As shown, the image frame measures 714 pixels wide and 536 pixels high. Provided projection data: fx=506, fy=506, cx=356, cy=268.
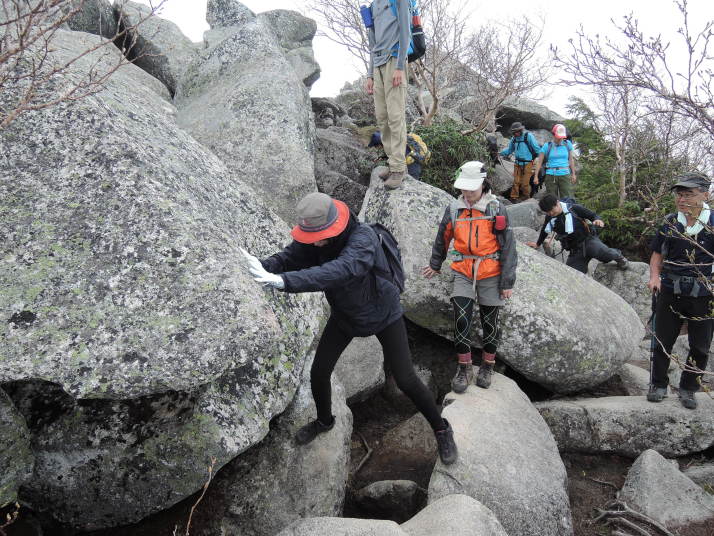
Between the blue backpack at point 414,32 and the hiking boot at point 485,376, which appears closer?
the hiking boot at point 485,376

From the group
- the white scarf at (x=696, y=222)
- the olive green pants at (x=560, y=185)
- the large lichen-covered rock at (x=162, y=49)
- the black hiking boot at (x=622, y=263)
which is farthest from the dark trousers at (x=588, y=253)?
the large lichen-covered rock at (x=162, y=49)

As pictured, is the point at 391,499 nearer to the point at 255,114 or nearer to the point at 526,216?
the point at 255,114

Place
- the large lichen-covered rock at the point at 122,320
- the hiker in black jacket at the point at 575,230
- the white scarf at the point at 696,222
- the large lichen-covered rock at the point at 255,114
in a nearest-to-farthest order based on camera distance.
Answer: the large lichen-covered rock at the point at 122,320 → the white scarf at the point at 696,222 → the large lichen-covered rock at the point at 255,114 → the hiker in black jacket at the point at 575,230

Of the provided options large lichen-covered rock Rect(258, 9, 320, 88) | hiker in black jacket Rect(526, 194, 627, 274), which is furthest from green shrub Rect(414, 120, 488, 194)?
large lichen-covered rock Rect(258, 9, 320, 88)

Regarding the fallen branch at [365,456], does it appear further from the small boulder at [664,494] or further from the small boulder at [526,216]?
the small boulder at [526,216]

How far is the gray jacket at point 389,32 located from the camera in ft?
25.2

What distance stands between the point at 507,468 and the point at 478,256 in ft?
8.14

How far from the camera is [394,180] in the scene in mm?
8555

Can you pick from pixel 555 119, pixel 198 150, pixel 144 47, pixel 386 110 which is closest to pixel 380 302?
pixel 198 150

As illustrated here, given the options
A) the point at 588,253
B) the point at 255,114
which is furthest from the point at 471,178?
the point at 255,114

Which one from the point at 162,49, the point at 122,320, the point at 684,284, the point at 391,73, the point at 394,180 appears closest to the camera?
the point at 122,320

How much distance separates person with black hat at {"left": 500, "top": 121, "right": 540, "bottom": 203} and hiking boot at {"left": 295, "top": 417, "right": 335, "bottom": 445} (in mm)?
11265

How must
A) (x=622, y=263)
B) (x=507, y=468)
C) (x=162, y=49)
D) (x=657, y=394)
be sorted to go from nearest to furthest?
(x=507, y=468), (x=657, y=394), (x=622, y=263), (x=162, y=49)

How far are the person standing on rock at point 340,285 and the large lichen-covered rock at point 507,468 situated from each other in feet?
0.84
